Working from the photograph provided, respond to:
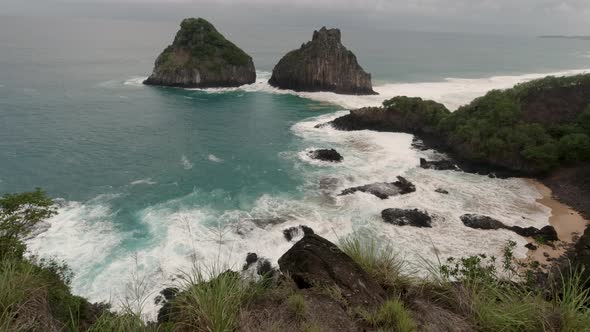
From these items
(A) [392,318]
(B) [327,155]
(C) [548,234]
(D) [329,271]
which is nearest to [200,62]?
(B) [327,155]

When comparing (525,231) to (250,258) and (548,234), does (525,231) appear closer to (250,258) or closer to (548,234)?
(548,234)

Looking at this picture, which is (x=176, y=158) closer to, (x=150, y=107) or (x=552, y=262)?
(x=150, y=107)

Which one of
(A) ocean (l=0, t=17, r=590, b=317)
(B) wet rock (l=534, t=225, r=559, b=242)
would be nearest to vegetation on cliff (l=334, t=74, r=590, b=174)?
(A) ocean (l=0, t=17, r=590, b=317)

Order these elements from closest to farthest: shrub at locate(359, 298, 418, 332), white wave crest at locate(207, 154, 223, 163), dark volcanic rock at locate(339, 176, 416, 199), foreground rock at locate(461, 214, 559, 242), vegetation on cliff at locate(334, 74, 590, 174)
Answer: shrub at locate(359, 298, 418, 332), foreground rock at locate(461, 214, 559, 242), dark volcanic rock at locate(339, 176, 416, 199), vegetation on cliff at locate(334, 74, 590, 174), white wave crest at locate(207, 154, 223, 163)

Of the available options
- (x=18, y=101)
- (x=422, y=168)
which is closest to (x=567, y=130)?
(x=422, y=168)

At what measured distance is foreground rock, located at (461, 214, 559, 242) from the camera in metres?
26.8

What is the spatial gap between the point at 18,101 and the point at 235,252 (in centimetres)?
6323

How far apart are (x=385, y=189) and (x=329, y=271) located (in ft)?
91.0

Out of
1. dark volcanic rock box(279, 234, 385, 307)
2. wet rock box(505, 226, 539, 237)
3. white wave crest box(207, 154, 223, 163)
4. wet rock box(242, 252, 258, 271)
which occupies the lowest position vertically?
wet rock box(242, 252, 258, 271)

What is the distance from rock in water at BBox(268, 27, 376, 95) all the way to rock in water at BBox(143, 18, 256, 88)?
Result: 14723mm

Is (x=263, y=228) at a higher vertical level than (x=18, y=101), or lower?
lower

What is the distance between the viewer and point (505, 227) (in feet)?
92.9

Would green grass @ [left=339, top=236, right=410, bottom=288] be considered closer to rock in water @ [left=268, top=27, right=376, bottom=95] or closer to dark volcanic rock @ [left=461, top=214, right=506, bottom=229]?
dark volcanic rock @ [left=461, top=214, right=506, bottom=229]

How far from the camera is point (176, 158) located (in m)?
42.8
